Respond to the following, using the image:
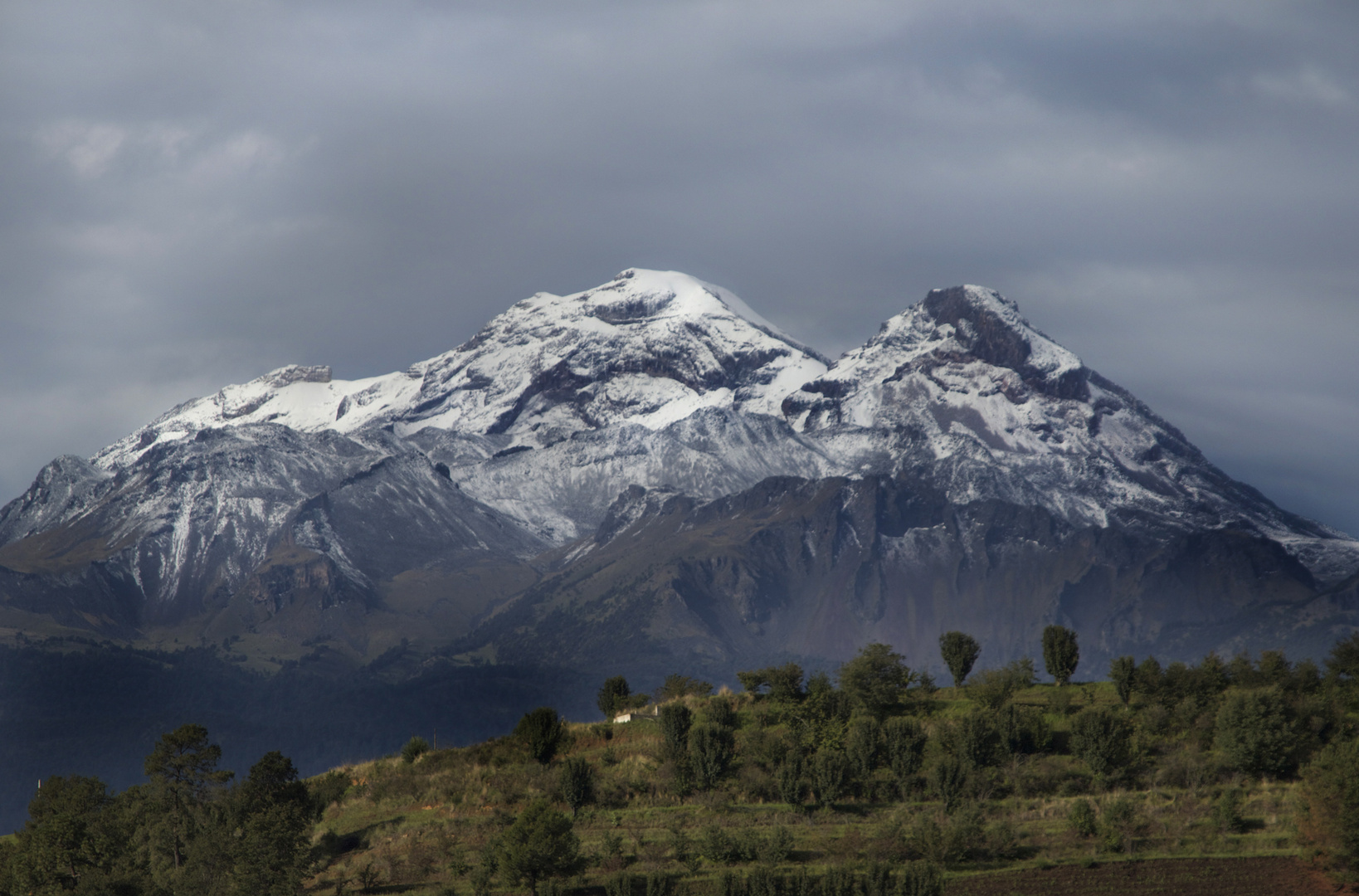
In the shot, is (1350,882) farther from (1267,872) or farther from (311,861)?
(311,861)

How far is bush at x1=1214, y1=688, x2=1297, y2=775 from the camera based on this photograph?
10431 cm

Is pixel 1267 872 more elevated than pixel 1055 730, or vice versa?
pixel 1055 730

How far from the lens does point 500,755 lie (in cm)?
11925

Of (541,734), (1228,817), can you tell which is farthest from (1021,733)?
(541,734)

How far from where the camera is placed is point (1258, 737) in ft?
342

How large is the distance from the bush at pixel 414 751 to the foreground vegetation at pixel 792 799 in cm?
64

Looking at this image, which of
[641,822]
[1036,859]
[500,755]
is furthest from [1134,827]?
[500,755]

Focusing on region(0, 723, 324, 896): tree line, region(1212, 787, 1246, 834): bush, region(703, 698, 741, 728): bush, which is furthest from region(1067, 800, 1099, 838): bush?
region(0, 723, 324, 896): tree line

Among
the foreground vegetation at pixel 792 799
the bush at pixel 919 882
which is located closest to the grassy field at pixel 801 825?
the foreground vegetation at pixel 792 799

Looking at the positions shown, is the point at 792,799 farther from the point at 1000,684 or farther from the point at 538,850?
the point at 1000,684

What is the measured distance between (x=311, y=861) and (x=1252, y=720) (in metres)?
66.8

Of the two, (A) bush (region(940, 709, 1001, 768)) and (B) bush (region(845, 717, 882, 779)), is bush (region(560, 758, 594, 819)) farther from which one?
(A) bush (region(940, 709, 1001, 768))

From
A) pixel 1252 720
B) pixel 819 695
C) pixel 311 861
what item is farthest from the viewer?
pixel 819 695

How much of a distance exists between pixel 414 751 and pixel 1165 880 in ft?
228
